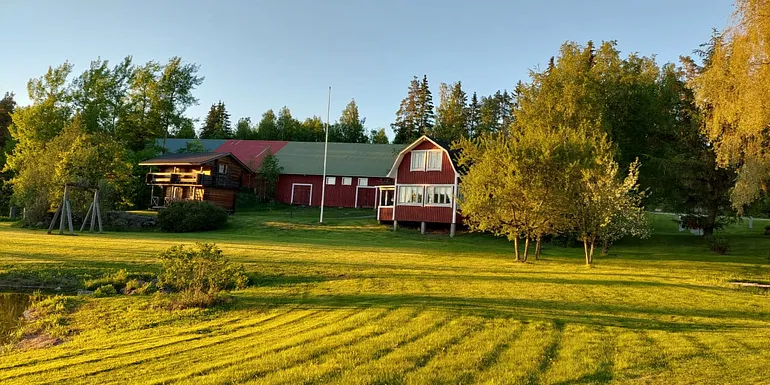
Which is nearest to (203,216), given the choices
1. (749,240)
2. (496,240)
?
(496,240)

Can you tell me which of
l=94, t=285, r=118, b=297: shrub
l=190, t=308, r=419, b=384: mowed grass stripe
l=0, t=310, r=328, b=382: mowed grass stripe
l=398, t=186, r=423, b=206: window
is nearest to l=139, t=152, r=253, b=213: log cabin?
l=398, t=186, r=423, b=206: window

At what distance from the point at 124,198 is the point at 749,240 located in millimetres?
44824

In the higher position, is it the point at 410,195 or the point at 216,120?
the point at 216,120

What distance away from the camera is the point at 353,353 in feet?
24.8

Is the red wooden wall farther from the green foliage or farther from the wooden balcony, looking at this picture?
the wooden balcony

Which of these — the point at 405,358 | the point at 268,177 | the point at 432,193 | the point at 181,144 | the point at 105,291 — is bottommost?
the point at 105,291

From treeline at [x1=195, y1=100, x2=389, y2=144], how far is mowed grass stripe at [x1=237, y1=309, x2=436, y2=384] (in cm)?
7240

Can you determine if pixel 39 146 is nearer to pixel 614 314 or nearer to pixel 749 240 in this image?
pixel 614 314

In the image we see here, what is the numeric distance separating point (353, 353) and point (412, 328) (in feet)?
6.09

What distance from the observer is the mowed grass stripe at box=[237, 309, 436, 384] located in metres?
6.43

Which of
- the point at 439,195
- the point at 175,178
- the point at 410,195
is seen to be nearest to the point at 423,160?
the point at 410,195

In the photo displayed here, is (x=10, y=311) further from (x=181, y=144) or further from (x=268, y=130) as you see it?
(x=268, y=130)

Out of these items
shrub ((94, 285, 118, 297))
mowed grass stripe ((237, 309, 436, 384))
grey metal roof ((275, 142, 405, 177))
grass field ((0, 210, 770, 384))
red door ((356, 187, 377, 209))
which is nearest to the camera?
mowed grass stripe ((237, 309, 436, 384))

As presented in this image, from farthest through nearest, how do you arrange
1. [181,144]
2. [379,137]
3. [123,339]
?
[379,137] → [181,144] → [123,339]
